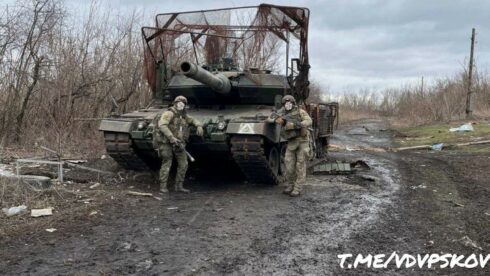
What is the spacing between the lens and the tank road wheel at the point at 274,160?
976cm

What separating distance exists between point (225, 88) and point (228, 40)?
7.52 ft

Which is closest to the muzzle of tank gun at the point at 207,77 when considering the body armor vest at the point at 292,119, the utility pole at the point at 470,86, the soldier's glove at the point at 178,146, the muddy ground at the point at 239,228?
the soldier's glove at the point at 178,146

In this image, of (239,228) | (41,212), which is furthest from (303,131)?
(41,212)

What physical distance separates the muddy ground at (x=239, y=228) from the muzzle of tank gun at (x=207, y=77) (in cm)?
169

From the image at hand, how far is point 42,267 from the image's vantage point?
4949mm

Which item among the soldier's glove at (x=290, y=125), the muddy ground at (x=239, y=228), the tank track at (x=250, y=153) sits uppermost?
the soldier's glove at (x=290, y=125)

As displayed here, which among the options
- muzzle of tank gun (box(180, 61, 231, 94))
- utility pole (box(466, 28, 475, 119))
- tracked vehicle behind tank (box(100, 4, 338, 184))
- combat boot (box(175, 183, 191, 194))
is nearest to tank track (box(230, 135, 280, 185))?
tracked vehicle behind tank (box(100, 4, 338, 184))

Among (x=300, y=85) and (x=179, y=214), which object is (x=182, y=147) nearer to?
(x=179, y=214)

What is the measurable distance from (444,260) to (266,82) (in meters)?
5.78

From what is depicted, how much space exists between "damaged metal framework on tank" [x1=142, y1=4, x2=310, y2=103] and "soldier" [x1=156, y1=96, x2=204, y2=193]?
1.89 metres

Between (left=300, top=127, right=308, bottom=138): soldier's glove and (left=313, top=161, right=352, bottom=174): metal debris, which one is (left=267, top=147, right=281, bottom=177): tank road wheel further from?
(left=313, top=161, right=352, bottom=174): metal debris

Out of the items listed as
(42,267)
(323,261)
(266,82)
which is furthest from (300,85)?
(42,267)

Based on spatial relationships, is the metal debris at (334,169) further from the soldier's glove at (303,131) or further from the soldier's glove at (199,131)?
the soldier's glove at (199,131)

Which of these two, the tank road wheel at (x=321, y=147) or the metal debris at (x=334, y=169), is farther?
the tank road wheel at (x=321, y=147)
